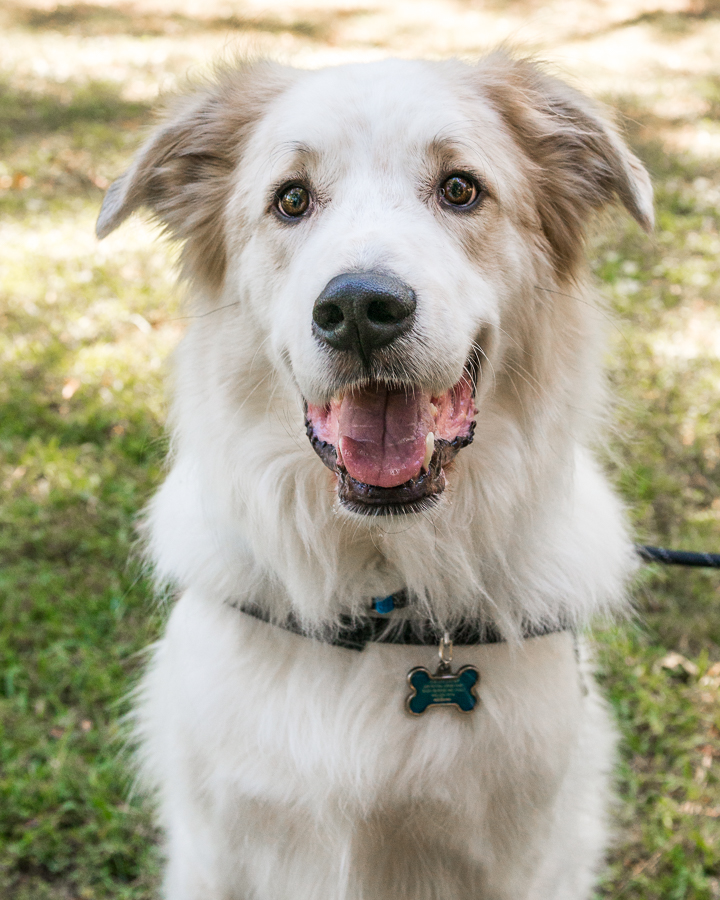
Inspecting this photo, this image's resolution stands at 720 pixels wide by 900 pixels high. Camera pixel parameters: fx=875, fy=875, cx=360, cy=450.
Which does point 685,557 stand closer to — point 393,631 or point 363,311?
point 393,631

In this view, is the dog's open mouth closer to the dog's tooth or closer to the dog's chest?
the dog's tooth

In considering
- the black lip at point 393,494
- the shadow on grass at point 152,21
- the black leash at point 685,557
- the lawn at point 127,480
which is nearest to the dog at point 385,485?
the black lip at point 393,494

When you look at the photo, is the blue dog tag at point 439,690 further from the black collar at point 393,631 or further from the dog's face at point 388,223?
the dog's face at point 388,223

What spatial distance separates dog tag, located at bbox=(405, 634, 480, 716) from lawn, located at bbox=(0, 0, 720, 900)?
3.00ft

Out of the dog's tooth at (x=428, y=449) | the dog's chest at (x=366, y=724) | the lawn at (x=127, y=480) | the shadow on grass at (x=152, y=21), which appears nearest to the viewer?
the dog's tooth at (x=428, y=449)

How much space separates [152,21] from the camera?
13.4 meters

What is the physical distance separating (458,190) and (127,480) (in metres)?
2.92

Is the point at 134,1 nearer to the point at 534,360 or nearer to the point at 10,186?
the point at 10,186

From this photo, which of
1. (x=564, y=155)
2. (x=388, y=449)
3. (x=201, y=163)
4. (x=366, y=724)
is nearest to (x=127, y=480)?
(x=201, y=163)

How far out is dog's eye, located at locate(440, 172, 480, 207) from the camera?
2.28 meters

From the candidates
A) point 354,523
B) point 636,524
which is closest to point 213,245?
point 354,523

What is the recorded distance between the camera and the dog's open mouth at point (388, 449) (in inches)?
82.6

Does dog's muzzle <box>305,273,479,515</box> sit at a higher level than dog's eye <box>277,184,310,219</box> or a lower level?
lower

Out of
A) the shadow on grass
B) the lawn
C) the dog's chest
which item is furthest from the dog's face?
the shadow on grass
